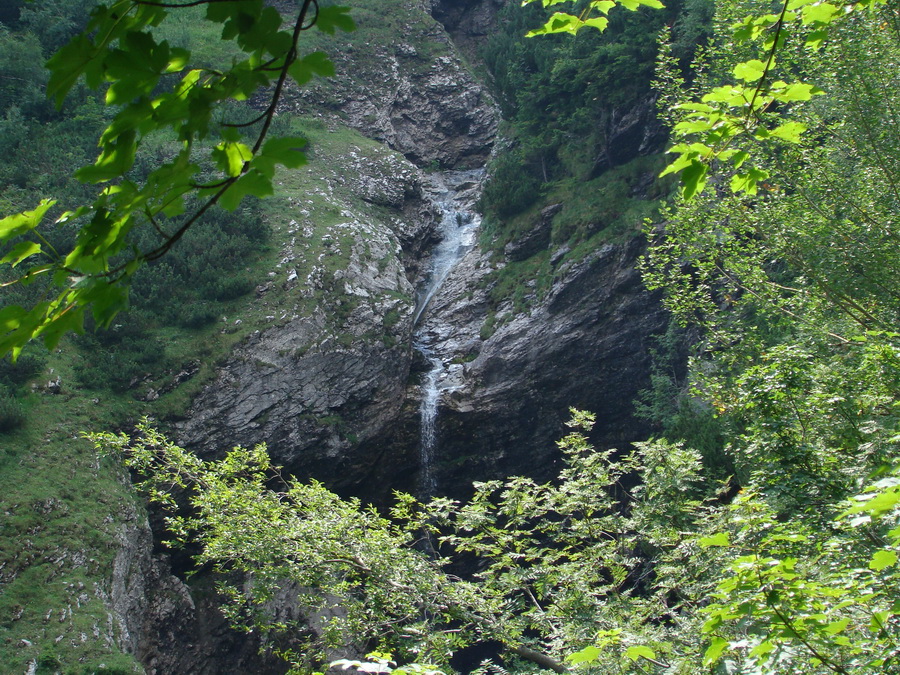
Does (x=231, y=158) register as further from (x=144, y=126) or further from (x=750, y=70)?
(x=750, y=70)

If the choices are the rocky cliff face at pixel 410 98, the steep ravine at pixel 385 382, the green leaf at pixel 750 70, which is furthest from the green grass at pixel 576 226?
the green leaf at pixel 750 70

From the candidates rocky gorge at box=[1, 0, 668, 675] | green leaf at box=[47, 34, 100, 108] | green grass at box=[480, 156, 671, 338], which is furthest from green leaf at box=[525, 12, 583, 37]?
green grass at box=[480, 156, 671, 338]

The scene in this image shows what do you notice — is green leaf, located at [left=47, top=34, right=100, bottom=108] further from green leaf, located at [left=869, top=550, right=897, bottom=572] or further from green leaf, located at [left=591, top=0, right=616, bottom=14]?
green leaf, located at [left=869, top=550, right=897, bottom=572]

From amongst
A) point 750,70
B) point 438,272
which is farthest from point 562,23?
point 438,272

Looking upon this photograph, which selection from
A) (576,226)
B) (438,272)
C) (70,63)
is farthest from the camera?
(438,272)

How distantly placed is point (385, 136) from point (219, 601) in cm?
2310

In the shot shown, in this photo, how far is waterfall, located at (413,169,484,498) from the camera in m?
16.2

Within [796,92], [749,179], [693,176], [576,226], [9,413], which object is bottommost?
[9,413]

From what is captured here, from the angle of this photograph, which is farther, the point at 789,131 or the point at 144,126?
the point at 789,131

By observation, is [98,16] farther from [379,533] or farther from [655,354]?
[655,354]

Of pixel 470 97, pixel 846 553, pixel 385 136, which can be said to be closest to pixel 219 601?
pixel 846 553

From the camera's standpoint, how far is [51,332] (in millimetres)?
1372

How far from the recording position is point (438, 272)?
22844 mm

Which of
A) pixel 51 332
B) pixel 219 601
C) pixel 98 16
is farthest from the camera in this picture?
pixel 219 601
